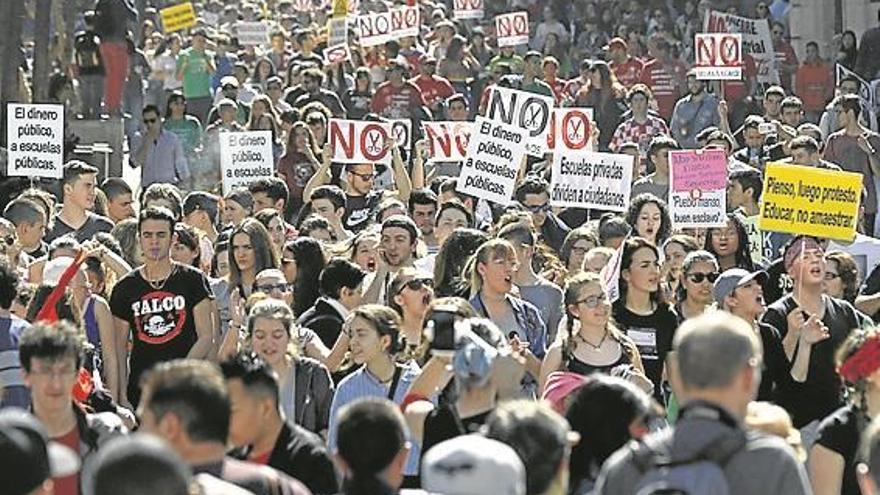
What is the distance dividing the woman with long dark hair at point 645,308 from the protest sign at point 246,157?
7.16 metres

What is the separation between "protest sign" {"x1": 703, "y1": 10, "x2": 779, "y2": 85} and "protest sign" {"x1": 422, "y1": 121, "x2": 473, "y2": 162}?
31.2 feet

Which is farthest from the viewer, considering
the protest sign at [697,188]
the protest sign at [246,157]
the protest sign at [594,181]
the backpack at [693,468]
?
the protest sign at [246,157]

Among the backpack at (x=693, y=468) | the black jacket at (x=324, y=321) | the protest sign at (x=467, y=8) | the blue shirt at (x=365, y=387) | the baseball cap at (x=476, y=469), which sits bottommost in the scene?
the blue shirt at (x=365, y=387)

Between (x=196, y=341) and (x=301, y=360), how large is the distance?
1.61 m

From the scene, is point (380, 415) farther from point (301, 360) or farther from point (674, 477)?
point (301, 360)

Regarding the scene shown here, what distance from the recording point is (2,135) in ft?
76.6

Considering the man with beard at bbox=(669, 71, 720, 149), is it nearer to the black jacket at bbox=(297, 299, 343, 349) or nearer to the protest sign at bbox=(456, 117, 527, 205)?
the protest sign at bbox=(456, 117, 527, 205)

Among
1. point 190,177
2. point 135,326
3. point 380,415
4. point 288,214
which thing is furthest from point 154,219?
point 190,177

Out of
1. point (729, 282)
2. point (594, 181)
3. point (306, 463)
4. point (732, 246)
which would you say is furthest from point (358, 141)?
point (306, 463)

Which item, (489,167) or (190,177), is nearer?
(489,167)

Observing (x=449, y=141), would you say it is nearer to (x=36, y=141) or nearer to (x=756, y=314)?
(x=36, y=141)

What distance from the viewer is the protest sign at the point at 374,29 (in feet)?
97.6

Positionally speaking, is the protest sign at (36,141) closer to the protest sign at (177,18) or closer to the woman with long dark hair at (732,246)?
the woman with long dark hair at (732,246)

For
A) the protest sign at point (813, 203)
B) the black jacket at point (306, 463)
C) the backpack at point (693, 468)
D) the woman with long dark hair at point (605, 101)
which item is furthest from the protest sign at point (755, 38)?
the backpack at point (693, 468)
